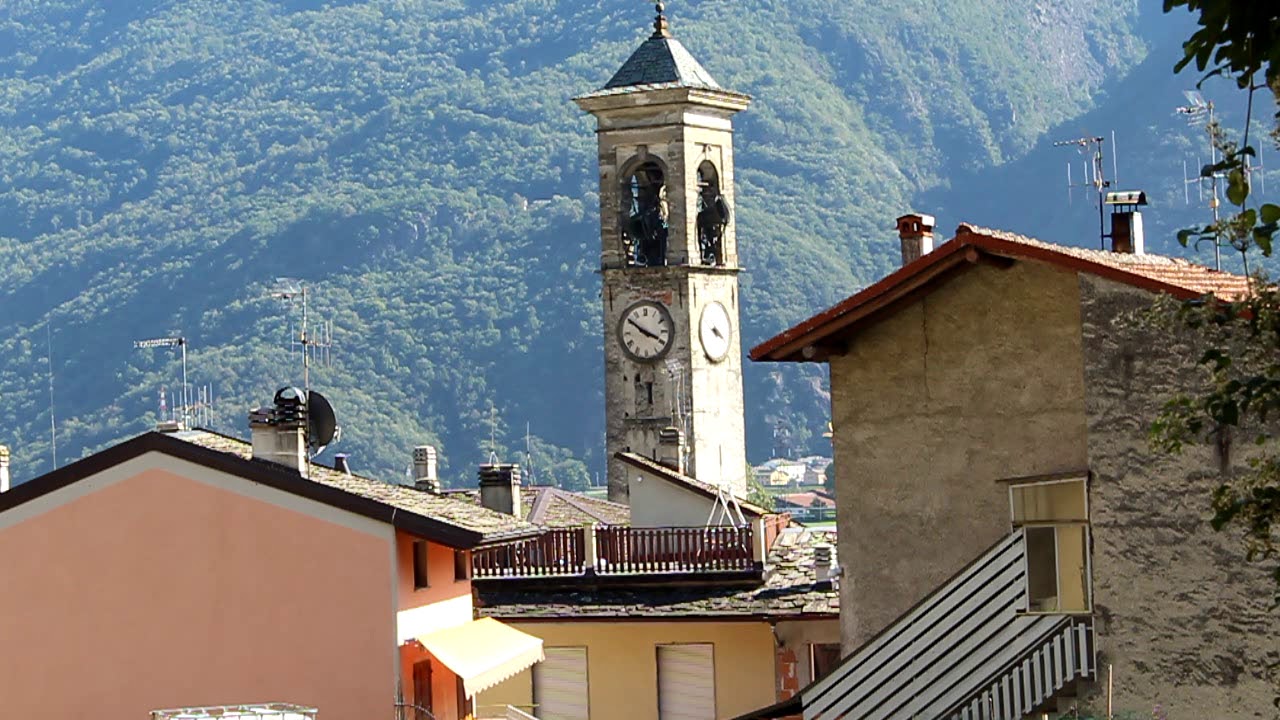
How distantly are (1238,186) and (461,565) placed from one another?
20537 millimetres

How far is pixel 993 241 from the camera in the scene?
17.8 metres

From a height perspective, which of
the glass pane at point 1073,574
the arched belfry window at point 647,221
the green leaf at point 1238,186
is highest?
the arched belfry window at point 647,221

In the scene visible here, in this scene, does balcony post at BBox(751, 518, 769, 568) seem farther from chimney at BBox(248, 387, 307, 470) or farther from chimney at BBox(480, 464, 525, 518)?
chimney at BBox(248, 387, 307, 470)

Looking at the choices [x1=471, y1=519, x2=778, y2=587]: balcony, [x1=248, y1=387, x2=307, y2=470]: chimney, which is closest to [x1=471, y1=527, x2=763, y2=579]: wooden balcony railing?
[x1=471, y1=519, x2=778, y2=587]: balcony

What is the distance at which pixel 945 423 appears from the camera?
1939cm

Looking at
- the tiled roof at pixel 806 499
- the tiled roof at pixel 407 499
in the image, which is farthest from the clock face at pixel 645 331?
the tiled roof at pixel 806 499

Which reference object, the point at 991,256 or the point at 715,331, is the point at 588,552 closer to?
the point at 991,256

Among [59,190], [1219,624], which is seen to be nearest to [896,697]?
[1219,624]

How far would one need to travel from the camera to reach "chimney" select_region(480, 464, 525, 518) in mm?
37344

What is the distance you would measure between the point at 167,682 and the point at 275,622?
120cm

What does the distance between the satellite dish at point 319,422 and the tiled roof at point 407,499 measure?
93 cm

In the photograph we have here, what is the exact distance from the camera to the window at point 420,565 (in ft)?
85.8

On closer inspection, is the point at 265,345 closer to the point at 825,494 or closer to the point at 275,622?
the point at 825,494

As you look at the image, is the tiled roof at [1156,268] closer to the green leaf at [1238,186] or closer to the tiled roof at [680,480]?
the green leaf at [1238,186]
